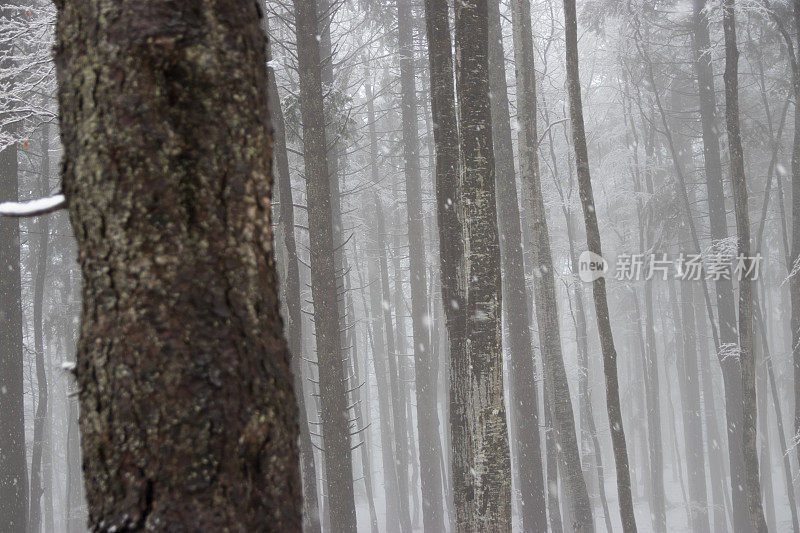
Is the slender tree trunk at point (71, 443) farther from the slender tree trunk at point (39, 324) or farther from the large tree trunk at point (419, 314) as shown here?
the large tree trunk at point (419, 314)

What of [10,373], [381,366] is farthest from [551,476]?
[381,366]

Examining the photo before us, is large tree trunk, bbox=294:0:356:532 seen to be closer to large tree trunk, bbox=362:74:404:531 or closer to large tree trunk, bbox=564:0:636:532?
large tree trunk, bbox=564:0:636:532

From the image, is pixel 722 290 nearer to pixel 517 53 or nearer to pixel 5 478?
pixel 517 53

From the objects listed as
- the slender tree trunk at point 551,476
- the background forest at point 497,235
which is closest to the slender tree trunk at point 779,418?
the background forest at point 497,235

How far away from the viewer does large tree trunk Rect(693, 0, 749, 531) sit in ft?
58.4

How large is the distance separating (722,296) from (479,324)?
13990 mm

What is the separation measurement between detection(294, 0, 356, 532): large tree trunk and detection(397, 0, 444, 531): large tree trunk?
8901mm

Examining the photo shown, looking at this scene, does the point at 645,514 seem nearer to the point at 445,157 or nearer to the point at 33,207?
the point at 445,157

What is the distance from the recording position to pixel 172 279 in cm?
169

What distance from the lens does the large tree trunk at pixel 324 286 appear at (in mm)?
9523

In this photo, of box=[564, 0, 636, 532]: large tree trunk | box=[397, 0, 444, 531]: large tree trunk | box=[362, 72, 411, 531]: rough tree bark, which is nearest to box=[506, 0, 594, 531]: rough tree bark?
box=[564, 0, 636, 532]: large tree trunk

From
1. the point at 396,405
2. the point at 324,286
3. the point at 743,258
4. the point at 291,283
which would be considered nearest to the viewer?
the point at 324,286

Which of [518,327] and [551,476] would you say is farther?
[551,476]

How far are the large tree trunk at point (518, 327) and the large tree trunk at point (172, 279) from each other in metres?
9.99
